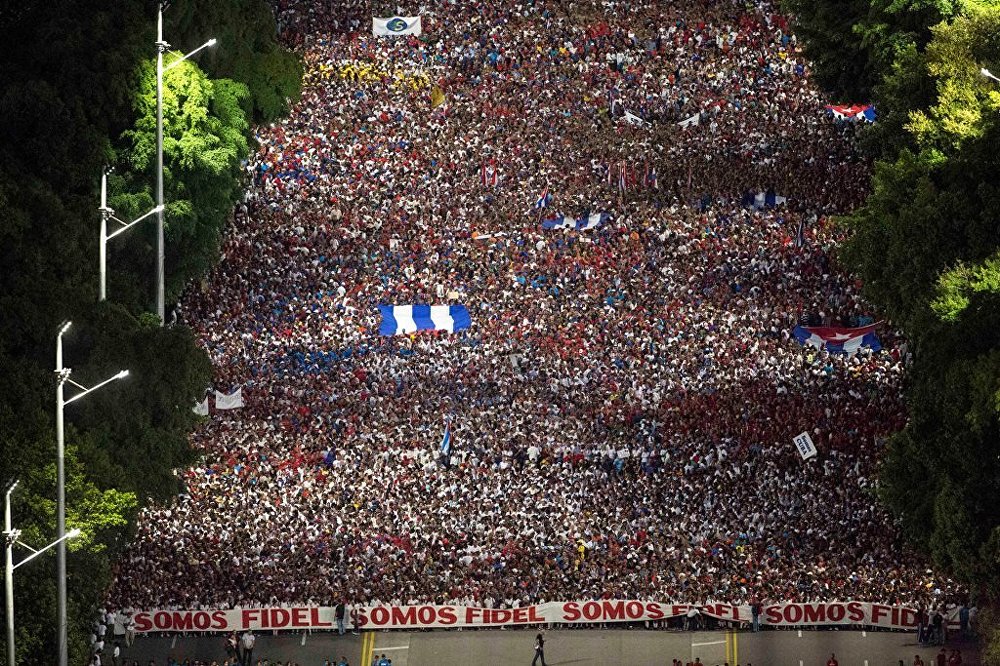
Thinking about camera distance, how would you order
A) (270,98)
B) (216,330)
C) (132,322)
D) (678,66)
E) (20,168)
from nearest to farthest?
(132,322) < (20,168) < (216,330) < (270,98) < (678,66)

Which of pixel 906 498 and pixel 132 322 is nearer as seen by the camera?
pixel 906 498

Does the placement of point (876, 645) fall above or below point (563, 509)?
below

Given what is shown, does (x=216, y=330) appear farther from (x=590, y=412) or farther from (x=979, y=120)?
(x=979, y=120)

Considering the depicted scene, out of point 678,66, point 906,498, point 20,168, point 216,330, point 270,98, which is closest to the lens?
point 906,498

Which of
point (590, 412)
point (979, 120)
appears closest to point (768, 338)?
point (590, 412)

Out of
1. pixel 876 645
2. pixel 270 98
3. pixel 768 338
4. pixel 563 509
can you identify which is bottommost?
pixel 876 645

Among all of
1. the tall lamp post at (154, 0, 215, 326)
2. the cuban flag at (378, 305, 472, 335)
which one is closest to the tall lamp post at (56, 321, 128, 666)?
the tall lamp post at (154, 0, 215, 326)

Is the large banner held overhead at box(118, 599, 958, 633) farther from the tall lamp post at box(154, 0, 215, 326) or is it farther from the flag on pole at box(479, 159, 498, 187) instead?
the flag on pole at box(479, 159, 498, 187)
